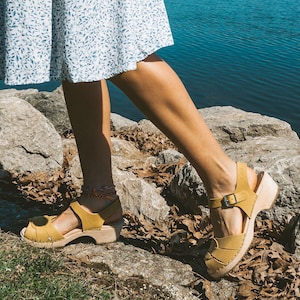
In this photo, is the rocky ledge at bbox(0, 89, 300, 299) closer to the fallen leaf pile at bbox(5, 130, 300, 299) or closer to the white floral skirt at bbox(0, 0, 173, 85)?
the fallen leaf pile at bbox(5, 130, 300, 299)

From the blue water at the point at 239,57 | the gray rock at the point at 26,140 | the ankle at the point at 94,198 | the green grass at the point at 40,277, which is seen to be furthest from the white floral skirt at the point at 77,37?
the blue water at the point at 239,57

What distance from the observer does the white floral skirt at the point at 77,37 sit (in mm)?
2051

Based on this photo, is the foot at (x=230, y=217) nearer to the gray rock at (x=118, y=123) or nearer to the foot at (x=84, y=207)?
the foot at (x=84, y=207)

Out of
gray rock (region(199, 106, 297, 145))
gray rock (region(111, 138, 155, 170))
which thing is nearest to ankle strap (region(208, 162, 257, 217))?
gray rock (region(111, 138, 155, 170))

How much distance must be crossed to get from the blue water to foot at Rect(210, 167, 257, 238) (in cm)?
666

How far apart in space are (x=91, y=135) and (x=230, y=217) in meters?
0.72

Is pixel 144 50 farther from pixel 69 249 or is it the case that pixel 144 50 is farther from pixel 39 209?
pixel 39 209

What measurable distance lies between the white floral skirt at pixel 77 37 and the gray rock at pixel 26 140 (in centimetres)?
175

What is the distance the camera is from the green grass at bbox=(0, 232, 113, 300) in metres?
2.29

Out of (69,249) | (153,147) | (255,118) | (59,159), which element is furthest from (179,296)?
(255,118)

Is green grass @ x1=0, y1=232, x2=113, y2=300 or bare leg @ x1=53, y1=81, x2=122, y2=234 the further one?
bare leg @ x1=53, y1=81, x2=122, y2=234

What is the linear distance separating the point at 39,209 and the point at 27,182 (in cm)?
46

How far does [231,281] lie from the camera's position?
8.11 ft

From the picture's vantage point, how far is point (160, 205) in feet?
10.4
